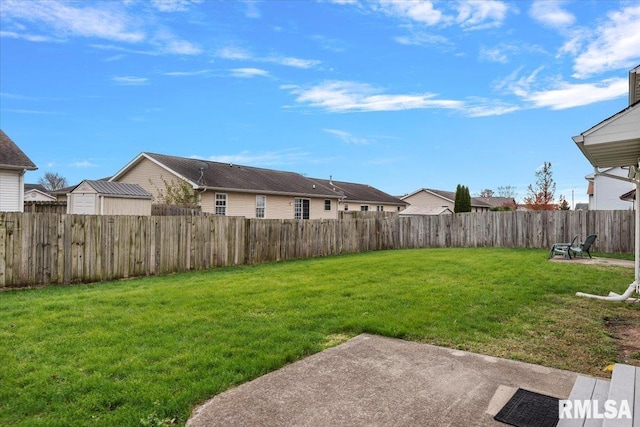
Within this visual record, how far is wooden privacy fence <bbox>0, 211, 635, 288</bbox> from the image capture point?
855cm

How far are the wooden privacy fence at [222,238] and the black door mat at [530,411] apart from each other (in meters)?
9.13

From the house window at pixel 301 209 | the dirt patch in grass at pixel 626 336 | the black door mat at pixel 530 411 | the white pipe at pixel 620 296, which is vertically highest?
the house window at pixel 301 209

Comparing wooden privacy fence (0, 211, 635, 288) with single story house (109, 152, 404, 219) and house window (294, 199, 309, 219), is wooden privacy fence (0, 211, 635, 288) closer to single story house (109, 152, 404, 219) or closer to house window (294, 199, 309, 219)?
single story house (109, 152, 404, 219)

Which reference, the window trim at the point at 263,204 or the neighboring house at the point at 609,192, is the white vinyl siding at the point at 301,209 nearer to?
the window trim at the point at 263,204

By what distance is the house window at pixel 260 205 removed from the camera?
77.0 ft

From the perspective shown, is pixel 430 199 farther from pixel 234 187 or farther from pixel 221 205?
pixel 221 205

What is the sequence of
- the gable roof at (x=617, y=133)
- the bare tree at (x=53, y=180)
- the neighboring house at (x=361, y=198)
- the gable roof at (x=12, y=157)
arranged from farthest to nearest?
the bare tree at (x=53, y=180) < the neighboring house at (x=361, y=198) < the gable roof at (x=12, y=157) < the gable roof at (x=617, y=133)

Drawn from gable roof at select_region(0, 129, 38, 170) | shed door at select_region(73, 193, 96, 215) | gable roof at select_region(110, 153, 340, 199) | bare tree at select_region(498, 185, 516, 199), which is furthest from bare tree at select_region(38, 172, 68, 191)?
bare tree at select_region(498, 185, 516, 199)

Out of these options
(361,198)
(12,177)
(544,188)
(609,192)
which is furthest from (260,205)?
(544,188)

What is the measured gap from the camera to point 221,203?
21.6m

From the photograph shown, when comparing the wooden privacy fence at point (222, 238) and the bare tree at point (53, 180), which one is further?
the bare tree at point (53, 180)

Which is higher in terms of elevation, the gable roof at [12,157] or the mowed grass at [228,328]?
the gable roof at [12,157]

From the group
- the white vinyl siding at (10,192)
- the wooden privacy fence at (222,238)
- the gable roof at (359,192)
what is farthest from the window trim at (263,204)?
the white vinyl siding at (10,192)

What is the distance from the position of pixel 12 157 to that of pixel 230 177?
33.7 ft
